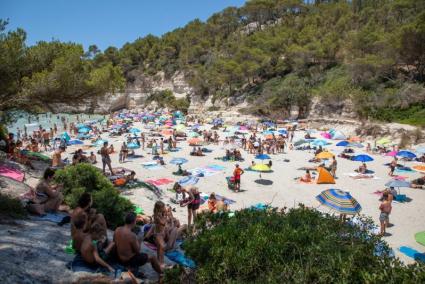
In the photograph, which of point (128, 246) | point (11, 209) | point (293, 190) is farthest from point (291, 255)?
point (293, 190)

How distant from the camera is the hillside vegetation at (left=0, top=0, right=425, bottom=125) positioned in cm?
3778

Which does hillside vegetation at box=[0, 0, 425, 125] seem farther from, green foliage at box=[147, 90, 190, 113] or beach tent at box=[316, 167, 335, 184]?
beach tent at box=[316, 167, 335, 184]

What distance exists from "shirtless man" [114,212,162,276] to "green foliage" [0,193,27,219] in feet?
11.2

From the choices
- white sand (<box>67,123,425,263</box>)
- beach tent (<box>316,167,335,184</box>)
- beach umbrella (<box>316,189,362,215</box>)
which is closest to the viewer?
beach umbrella (<box>316,189,362,215</box>)

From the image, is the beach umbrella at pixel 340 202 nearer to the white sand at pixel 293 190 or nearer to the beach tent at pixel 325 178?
the white sand at pixel 293 190

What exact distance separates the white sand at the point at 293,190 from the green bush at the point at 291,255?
5619 millimetres

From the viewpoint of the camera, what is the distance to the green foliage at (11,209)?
734cm

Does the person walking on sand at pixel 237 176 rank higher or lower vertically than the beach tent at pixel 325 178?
higher

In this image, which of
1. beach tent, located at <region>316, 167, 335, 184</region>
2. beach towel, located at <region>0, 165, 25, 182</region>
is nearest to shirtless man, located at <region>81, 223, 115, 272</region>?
beach towel, located at <region>0, 165, 25, 182</region>

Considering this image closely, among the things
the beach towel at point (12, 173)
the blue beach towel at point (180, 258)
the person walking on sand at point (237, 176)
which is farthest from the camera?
the person walking on sand at point (237, 176)

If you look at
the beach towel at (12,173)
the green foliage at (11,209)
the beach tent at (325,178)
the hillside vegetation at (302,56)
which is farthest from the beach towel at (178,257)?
the hillside vegetation at (302,56)

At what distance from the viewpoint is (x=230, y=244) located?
4703 mm

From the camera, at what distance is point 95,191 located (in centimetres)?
965

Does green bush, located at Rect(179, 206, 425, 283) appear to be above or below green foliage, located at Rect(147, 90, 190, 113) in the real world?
below
